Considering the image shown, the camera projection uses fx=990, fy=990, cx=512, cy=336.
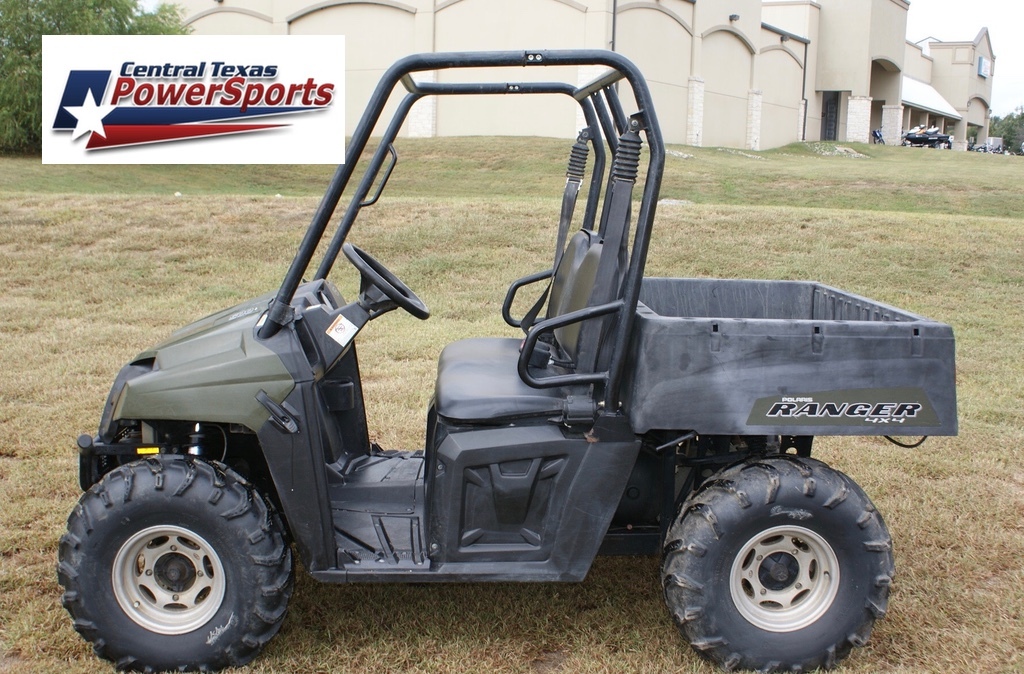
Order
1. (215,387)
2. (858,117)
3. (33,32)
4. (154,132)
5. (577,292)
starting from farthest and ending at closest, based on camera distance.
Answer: (858,117) < (33,32) < (154,132) < (577,292) < (215,387)

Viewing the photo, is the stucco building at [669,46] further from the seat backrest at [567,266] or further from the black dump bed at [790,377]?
the black dump bed at [790,377]

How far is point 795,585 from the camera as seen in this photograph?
3145mm

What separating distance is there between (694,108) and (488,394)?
3140 centimetres

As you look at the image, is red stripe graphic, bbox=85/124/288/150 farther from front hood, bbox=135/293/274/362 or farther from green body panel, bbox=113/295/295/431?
green body panel, bbox=113/295/295/431

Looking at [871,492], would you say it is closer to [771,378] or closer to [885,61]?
[771,378]

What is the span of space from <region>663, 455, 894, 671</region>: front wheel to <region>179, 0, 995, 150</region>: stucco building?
2321 centimetres

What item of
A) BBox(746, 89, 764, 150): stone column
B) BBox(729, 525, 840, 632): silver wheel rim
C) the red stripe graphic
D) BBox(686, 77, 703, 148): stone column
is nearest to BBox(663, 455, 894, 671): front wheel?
BBox(729, 525, 840, 632): silver wheel rim

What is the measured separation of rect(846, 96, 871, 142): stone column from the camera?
43906 millimetres

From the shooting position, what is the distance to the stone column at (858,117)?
1729 inches

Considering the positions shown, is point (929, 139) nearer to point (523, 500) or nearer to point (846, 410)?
point (846, 410)

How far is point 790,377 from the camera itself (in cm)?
299

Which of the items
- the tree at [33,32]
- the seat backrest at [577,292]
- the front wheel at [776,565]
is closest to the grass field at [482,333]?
the front wheel at [776,565]

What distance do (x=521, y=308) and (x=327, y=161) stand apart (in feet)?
50.0

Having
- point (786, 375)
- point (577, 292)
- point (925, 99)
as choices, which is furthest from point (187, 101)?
point (925, 99)
